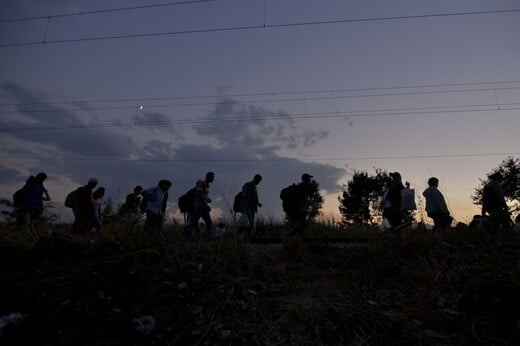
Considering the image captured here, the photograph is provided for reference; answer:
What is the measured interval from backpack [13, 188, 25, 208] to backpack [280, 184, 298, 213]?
6068mm

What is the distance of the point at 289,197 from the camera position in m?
7.52

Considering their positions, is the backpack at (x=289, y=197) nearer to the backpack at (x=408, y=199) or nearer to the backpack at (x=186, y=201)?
the backpack at (x=186, y=201)

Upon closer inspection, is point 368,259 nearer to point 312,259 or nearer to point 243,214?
point 312,259

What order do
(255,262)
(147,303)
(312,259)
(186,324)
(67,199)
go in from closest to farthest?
(186,324) → (147,303) → (255,262) → (312,259) → (67,199)

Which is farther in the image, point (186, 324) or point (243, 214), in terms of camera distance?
point (243, 214)

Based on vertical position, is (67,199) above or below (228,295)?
above

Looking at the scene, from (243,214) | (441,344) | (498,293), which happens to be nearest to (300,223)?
(243,214)

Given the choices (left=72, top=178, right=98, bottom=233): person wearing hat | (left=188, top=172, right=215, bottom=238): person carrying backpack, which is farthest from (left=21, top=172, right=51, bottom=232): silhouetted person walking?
(left=188, top=172, right=215, bottom=238): person carrying backpack

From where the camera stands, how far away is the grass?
2418 mm

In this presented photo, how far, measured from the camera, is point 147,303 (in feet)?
9.02

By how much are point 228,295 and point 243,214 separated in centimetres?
523

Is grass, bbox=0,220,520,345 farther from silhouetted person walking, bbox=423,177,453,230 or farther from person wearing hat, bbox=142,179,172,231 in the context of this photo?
silhouetted person walking, bbox=423,177,453,230

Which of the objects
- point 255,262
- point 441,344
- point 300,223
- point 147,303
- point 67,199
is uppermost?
point 67,199

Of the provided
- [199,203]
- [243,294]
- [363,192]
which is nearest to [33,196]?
[199,203]
